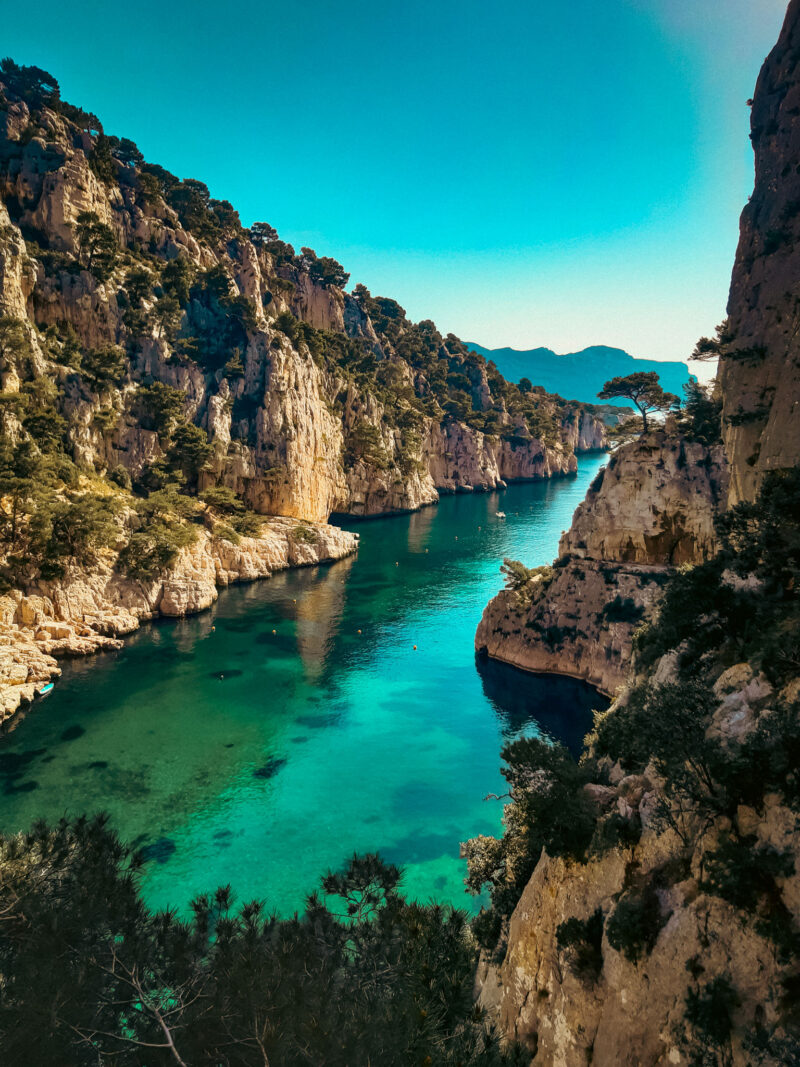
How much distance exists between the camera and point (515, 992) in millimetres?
11445

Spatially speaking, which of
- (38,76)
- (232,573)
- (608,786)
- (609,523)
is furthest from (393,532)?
(38,76)

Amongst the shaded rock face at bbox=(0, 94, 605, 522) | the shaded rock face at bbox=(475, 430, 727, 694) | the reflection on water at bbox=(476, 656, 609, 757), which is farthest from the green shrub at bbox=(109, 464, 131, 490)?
the shaded rock face at bbox=(475, 430, 727, 694)

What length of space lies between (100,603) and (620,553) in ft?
135

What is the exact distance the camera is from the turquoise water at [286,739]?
923 inches

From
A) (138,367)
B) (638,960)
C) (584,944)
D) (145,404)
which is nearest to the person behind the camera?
(638,960)

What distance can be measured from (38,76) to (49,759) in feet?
301

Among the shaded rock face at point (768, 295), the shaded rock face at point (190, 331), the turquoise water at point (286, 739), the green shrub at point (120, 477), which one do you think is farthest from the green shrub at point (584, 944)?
the green shrub at point (120, 477)

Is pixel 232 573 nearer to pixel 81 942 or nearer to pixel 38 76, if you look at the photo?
pixel 81 942

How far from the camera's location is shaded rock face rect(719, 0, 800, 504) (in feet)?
64.8

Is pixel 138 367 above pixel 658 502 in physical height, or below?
above

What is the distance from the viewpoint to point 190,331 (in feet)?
239

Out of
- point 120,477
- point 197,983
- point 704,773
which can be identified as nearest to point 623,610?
point 704,773

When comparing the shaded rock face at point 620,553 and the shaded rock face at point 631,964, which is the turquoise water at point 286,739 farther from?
the shaded rock face at point 631,964

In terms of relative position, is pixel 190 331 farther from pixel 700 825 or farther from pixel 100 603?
pixel 700 825
